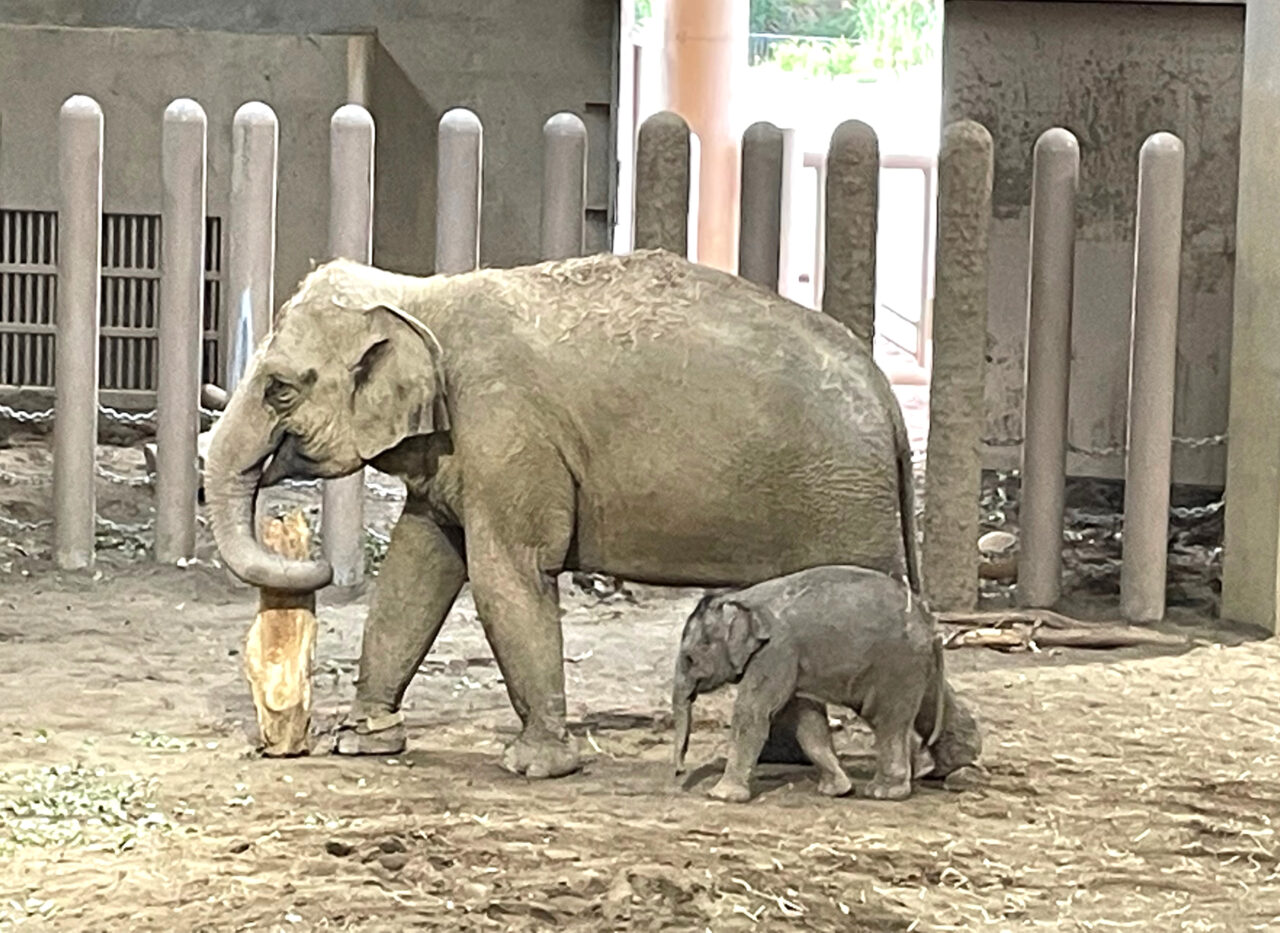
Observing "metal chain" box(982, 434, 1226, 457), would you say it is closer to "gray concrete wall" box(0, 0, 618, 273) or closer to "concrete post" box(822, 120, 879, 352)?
"concrete post" box(822, 120, 879, 352)

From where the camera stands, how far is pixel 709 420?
5746 mm

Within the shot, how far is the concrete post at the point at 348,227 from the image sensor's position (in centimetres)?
823

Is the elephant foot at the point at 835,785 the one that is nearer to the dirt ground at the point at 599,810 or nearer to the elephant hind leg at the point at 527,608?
the dirt ground at the point at 599,810

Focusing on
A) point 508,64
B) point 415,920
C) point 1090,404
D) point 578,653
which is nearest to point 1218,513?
point 1090,404

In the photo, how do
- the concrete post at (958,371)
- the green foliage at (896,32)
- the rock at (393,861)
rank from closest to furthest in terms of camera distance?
the rock at (393,861), the concrete post at (958,371), the green foliage at (896,32)

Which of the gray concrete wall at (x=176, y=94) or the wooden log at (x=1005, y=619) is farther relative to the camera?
the gray concrete wall at (x=176, y=94)

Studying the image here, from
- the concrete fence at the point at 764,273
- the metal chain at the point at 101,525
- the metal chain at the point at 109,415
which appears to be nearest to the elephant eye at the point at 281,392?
the concrete fence at the point at 764,273

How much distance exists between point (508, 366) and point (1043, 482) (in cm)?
308

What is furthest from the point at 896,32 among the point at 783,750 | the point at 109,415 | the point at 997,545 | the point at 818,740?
the point at 818,740

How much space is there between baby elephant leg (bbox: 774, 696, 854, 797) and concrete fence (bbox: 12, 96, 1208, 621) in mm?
2756

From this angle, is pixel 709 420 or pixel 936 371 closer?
pixel 709 420

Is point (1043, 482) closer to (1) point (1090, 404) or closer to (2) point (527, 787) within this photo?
(1) point (1090, 404)

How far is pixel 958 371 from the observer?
8.23 m

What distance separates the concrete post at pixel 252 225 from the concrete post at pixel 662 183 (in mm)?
1251
